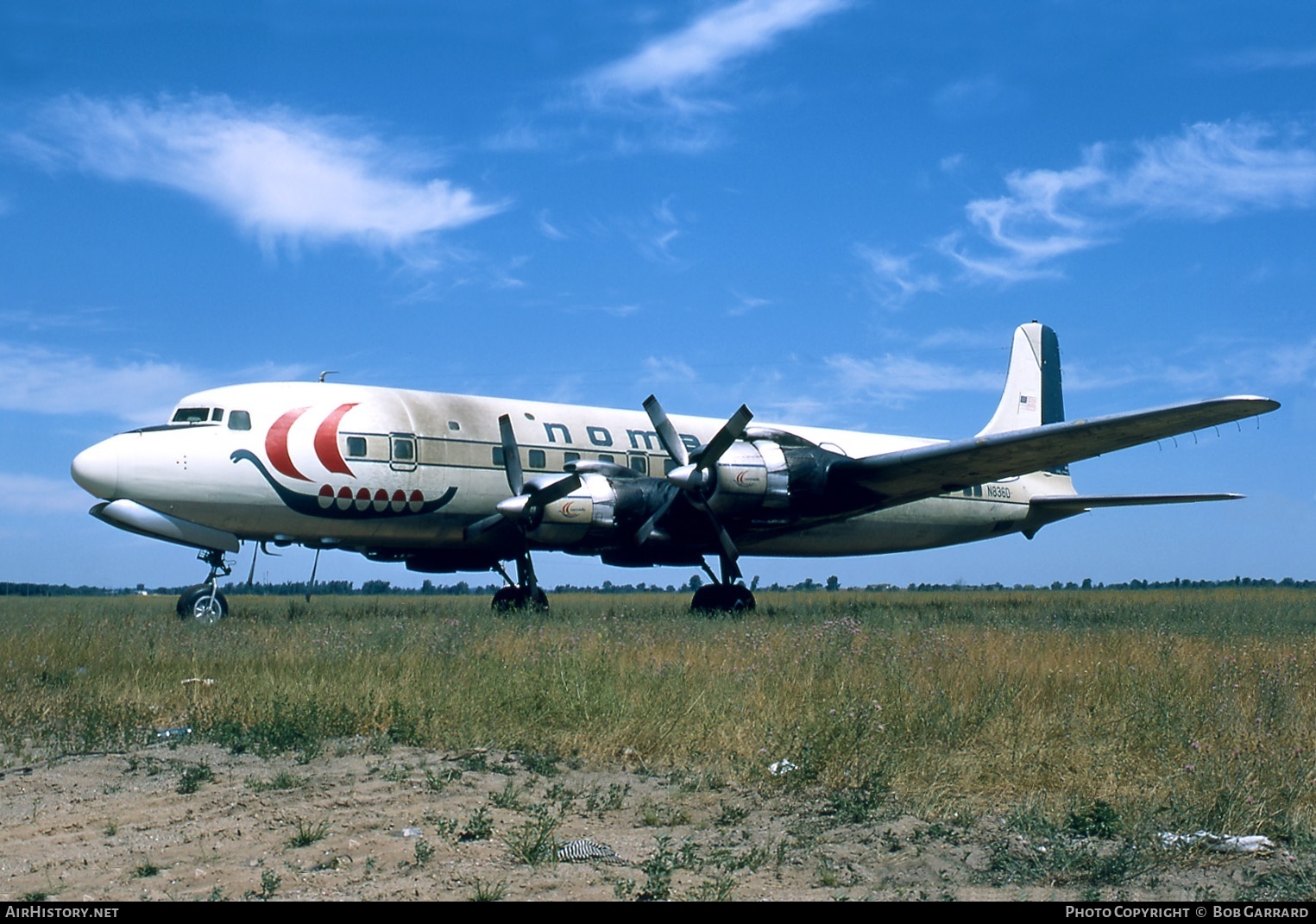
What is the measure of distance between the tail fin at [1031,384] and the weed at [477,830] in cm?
2424

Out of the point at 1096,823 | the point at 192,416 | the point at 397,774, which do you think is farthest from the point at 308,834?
the point at 192,416

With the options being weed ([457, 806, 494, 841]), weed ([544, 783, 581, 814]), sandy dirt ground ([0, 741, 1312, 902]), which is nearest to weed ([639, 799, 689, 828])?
sandy dirt ground ([0, 741, 1312, 902])

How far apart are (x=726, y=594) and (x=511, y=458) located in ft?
14.6

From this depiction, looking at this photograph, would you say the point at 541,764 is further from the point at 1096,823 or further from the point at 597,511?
the point at 597,511

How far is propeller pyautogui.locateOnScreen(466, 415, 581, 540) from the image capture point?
1622 centimetres

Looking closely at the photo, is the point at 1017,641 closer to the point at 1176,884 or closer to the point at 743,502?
the point at 743,502

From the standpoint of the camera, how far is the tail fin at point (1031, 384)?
27.2 metres

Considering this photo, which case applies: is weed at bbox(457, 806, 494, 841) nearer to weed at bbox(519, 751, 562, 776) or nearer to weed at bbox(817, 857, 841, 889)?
weed at bbox(519, 751, 562, 776)

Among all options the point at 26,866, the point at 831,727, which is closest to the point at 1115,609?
the point at 831,727

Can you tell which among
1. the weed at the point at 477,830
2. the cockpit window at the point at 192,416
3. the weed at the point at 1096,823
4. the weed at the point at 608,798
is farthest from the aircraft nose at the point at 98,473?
the weed at the point at 1096,823

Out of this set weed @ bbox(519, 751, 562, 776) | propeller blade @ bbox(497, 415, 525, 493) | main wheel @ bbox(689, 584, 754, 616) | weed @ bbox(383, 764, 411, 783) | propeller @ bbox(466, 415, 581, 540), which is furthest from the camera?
main wheel @ bbox(689, 584, 754, 616)

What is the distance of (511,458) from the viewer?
17.6 m

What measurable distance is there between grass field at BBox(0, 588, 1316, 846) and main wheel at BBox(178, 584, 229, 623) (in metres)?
2.56
